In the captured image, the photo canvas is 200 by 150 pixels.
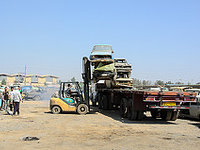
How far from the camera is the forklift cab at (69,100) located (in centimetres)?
1759

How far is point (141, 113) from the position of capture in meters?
14.5

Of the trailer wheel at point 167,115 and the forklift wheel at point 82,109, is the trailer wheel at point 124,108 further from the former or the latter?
the forklift wheel at point 82,109

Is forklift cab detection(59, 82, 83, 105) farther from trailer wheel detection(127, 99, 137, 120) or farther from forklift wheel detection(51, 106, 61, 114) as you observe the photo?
trailer wheel detection(127, 99, 137, 120)

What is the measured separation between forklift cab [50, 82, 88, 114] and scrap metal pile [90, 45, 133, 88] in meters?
2.10

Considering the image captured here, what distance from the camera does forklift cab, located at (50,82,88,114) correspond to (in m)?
17.6

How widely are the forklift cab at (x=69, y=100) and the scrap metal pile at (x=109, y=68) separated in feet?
6.90

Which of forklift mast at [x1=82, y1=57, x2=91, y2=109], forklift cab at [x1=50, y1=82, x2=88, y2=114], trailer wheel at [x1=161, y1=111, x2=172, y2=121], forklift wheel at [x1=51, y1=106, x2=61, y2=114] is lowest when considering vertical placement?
trailer wheel at [x1=161, y1=111, x2=172, y2=121]

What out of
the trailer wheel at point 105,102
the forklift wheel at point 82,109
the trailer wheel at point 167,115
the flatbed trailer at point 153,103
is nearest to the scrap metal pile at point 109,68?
the trailer wheel at point 105,102

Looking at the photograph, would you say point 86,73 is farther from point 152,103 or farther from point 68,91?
point 152,103

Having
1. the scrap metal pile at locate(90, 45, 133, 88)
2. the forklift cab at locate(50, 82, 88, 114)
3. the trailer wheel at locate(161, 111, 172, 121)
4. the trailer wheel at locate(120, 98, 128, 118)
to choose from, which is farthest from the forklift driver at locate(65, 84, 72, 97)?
the trailer wheel at locate(161, 111, 172, 121)

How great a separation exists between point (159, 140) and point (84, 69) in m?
10.6

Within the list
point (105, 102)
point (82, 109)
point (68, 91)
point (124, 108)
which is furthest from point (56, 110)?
point (105, 102)

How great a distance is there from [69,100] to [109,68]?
3.67 metres

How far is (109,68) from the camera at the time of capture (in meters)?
19.4
